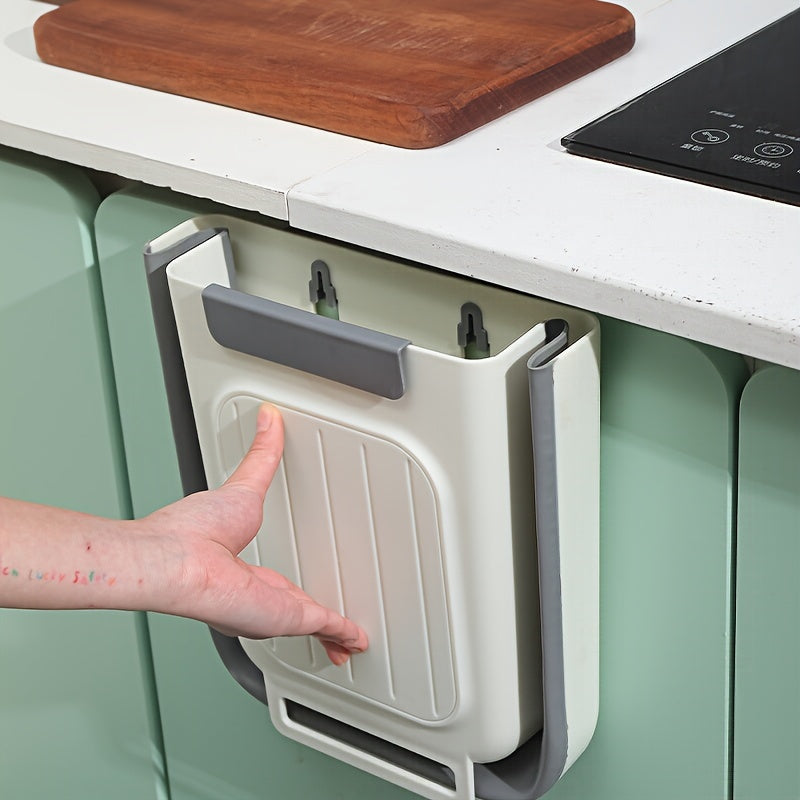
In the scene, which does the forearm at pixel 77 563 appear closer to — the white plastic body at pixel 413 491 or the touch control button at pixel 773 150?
the white plastic body at pixel 413 491

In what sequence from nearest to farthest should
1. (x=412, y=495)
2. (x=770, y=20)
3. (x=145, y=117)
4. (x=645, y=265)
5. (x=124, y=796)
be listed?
(x=645, y=265), (x=412, y=495), (x=145, y=117), (x=770, y=20), (x=124, y=796)

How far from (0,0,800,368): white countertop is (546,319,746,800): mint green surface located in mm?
68

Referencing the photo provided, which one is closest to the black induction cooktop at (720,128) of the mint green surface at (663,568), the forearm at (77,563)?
the mint green surface at (663,568)

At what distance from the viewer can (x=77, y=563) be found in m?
0.72

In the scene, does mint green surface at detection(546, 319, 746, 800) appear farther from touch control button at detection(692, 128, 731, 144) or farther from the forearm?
the forearm

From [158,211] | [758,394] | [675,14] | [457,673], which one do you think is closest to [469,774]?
[457,673]

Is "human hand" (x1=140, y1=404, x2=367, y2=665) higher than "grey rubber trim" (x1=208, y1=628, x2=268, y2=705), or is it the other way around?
"human hand" (x1=140, y1=404, x2=367, y2=665)

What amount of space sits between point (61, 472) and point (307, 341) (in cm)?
45

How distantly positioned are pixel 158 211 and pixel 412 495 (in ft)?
1.00

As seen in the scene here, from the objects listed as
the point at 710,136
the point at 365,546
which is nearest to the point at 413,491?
the point at 365,546

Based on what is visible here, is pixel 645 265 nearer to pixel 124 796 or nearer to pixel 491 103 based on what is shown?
pixel 491 103

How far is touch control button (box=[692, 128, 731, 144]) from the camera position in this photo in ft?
2.78

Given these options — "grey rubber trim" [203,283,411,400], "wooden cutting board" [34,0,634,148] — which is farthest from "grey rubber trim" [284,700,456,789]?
"wooden cutting board" [34,0,634,148]

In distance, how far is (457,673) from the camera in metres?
0.88
